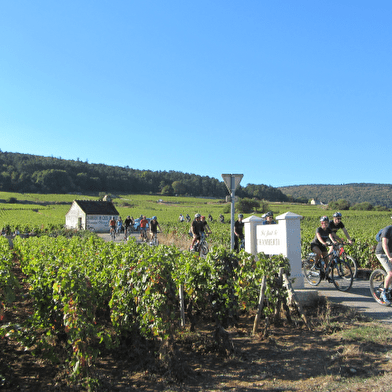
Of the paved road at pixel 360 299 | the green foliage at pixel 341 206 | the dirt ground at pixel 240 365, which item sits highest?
the green foliage at pixel 341 206

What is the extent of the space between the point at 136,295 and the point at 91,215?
1639 inches

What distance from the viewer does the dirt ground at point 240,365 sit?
163 inches

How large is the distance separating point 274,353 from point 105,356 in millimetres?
2461

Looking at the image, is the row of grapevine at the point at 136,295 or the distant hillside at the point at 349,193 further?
the distant hillside at the point at 349,193

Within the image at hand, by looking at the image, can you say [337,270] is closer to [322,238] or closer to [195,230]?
[322,238]

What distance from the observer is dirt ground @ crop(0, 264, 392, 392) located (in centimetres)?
413

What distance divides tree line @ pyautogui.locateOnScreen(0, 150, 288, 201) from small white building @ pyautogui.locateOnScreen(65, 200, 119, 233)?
64.0 m

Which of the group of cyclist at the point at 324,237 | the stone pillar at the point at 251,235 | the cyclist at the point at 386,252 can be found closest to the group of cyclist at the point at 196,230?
the stone pillar at the point at 251,235

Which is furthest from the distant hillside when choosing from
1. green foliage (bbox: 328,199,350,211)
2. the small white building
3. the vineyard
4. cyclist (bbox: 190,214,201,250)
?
the vineyard

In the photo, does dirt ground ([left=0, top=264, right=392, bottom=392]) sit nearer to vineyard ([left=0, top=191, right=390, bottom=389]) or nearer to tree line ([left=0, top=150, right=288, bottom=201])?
vineyard ([left=0, top=191, right=390, bottom=389])

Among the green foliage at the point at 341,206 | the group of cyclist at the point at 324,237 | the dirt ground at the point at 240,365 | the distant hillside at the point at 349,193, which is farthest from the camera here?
the distant hillside at the point at 349,193

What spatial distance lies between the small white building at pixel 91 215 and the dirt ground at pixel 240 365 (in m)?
39.8

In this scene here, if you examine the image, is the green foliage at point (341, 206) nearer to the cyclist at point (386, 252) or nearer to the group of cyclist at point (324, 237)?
the group of cyclist at point (324, 237)

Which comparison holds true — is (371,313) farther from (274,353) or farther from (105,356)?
(105,356)
